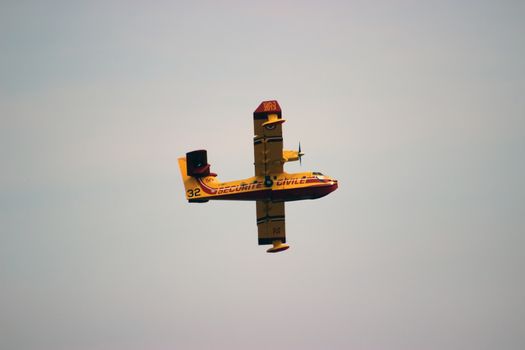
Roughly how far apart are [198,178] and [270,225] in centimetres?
951

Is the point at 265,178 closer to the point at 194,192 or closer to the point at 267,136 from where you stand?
the point at 267,136

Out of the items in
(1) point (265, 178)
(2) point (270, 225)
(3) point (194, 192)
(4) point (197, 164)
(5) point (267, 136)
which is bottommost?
→ (2) point (270, 225)

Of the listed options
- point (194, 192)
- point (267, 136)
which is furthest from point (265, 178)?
point (194, 192)

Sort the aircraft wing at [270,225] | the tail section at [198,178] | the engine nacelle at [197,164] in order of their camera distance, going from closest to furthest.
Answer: the tail section at [198,178], the engine nacelle at [197,164], the aircraft wing at [270,225]

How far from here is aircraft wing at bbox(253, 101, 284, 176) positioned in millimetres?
93562

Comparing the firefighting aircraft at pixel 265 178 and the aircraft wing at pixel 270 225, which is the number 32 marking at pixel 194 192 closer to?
the firefighting aircraft at pixel 265 178

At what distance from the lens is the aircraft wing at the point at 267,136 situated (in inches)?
3684

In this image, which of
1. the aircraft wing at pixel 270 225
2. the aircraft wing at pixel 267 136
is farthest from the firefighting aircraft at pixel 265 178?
the aircraft wing at pixel 270 225

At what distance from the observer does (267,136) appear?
93.7 m

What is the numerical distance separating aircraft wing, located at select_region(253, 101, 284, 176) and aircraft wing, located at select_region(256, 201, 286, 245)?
6947 millimetres

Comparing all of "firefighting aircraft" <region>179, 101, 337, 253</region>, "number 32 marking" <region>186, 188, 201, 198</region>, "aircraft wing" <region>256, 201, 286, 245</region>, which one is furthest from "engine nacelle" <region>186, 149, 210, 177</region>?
"aircraft wing" <region>256, 201, 286, 245</region>

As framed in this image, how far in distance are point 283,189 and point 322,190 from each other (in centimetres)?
401

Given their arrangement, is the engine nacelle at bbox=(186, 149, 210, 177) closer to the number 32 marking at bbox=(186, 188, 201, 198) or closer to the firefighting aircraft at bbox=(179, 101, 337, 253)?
the firefighting aircraft at bbox=(179, 101, 337, 253)

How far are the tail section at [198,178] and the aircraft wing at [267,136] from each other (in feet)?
17.4
